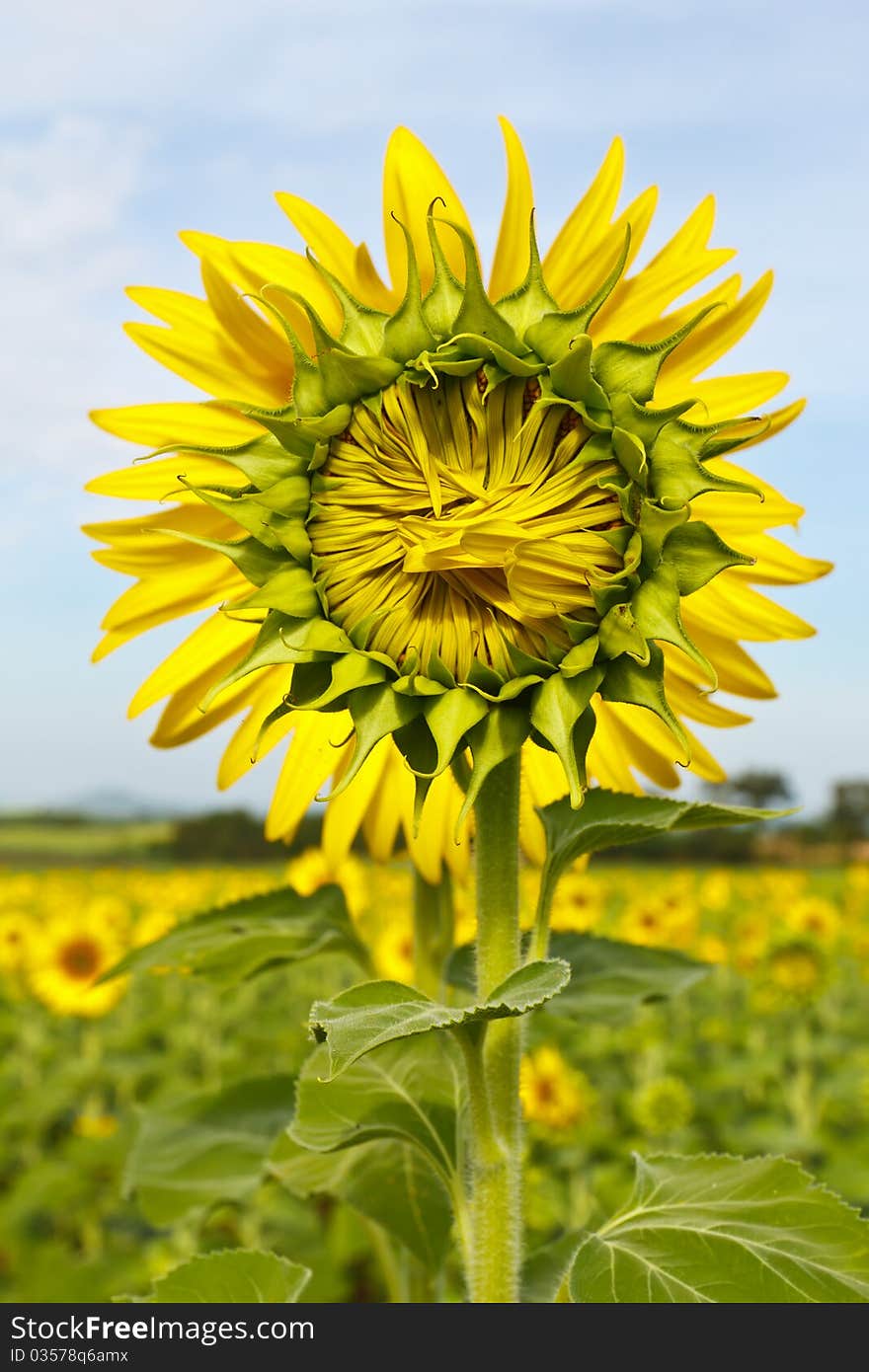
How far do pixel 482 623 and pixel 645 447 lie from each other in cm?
20

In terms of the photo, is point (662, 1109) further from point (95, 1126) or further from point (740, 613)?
point (740, 613)

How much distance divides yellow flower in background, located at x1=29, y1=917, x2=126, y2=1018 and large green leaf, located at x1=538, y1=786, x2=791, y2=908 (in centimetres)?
611

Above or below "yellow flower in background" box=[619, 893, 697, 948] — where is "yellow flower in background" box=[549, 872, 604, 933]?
above

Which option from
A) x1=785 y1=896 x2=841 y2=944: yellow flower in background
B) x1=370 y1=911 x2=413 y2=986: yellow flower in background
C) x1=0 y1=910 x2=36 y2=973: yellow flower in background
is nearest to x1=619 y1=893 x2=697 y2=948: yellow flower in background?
x1=785 y1=896 x2=841 y2=944: yellow flower in background

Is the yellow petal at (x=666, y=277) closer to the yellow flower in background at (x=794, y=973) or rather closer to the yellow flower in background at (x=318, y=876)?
the yellow flower in background at (x=318, y=876)

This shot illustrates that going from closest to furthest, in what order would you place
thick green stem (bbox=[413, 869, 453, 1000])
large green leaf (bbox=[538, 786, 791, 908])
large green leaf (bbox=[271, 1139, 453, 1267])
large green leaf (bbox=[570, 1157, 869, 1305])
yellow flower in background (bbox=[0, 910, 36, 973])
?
1. large green leaf (bbox=[570, 1157, 869, 1305])
2. large green leaf (bbox=[538, 786, 791, 908])
3. large green leaf (bbox=[271, 1139, 453, 1267])
4. thick green stem (bbox=[413, 869, 453, 1000])
5. yellow flower in background (bbox=[0, 910, 36, 973])

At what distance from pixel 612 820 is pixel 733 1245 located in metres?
0.41

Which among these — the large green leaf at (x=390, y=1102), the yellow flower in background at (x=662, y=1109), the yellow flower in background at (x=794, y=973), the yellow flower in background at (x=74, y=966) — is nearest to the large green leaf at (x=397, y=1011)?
the large green leaf at (x=390, y=1102)

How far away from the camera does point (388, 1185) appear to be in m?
1.44

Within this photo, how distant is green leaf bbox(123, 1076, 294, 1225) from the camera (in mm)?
1767

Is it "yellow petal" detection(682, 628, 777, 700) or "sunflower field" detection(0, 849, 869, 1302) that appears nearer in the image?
"yellow petal" detection(682, 628, 777, 700)

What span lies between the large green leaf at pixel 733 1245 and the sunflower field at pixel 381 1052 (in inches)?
12.2

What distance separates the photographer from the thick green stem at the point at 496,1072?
1.11m

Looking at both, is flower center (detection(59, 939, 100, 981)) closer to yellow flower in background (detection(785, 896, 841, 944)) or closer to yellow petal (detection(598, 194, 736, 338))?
yellow flower in background (detection(785, 896, 841, 944))
